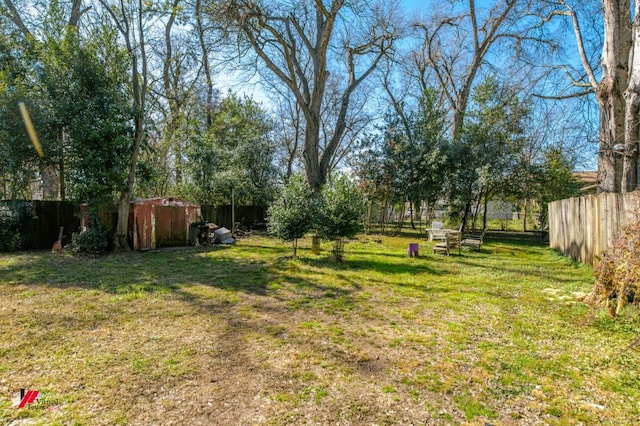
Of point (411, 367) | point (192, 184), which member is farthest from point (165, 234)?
point (411, 367)

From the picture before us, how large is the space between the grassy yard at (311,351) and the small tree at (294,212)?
207 cm

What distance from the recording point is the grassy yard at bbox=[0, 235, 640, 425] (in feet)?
8.05

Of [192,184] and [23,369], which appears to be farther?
[192,184]

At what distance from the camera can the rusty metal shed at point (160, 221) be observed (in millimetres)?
10445

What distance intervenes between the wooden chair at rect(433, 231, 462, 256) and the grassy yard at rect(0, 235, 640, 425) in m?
3.44

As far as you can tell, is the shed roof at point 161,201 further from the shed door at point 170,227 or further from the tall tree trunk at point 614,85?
the tall tree trunk at point 614,85

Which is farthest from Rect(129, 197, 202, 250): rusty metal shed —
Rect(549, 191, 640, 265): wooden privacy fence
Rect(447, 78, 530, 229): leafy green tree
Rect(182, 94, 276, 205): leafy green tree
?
Rect(447, 78, 530, 229): leafy green tree

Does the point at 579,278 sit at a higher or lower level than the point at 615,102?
lower

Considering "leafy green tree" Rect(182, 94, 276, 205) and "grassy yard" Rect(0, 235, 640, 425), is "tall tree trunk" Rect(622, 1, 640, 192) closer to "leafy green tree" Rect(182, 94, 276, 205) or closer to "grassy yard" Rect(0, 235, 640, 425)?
"grassy yard" Rect(0, 235, 640, 425)

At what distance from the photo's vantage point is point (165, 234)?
36.8 ft

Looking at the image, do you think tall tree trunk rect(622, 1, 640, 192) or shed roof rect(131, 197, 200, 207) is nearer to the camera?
tall tree trunk rect(622, 1, 640, 192)

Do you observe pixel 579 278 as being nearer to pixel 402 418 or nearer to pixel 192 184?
pixel 402 418

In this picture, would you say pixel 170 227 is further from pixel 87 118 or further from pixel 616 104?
pixel 616 104

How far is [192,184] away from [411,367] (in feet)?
50.9
